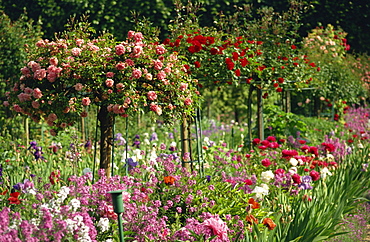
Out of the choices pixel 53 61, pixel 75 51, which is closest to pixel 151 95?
pixel 75 51

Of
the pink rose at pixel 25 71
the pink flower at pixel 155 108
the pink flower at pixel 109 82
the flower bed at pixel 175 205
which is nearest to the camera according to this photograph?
the flower bed at pixel 175 205

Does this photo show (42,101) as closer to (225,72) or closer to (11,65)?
(225,72)

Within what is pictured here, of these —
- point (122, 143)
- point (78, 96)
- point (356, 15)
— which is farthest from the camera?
point (356, 15)

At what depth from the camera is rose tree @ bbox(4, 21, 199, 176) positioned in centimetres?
339

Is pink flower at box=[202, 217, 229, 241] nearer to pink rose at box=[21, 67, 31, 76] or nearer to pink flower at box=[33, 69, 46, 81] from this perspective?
pink flower at box=[33, 69, 46, 81]


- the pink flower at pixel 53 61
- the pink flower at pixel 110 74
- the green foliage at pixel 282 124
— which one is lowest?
the green foliage at pixel 282 124

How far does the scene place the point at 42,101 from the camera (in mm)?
3447

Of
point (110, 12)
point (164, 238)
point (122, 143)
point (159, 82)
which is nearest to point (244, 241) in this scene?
point (164, 238)

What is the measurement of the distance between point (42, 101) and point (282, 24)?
4702 mm

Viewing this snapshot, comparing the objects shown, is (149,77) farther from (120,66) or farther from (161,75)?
(120,66)

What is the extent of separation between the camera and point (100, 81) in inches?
133

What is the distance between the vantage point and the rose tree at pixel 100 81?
3395 millimetres

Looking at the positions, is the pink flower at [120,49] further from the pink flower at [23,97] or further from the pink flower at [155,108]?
the pink flower at [23,97]

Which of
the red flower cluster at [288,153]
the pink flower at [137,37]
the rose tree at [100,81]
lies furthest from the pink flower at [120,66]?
the red flower cluster at [288,153]
